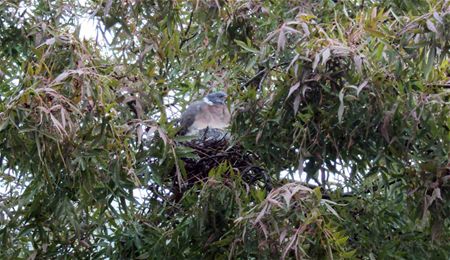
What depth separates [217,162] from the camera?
367cm

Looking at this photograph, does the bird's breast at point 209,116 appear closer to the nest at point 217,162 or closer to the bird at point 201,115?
the bird at point 201,115

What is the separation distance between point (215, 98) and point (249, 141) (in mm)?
1277

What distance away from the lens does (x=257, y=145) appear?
125 inches

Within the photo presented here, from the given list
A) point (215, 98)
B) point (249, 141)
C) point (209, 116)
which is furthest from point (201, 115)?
point (249, 141)

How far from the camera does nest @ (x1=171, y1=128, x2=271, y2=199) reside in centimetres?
345

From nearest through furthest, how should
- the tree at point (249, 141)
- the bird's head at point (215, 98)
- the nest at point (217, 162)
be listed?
the tree at point (249, 141)
the nest at point (217, 162)
the bird's head at point (215, 98)

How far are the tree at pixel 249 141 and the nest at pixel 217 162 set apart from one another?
1cm

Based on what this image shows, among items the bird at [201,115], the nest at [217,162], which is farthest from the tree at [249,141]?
the bird at [201,115]

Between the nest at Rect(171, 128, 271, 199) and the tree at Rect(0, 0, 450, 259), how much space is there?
12 millimetres

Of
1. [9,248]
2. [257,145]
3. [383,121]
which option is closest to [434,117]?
[383,121]

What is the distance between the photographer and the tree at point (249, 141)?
2736mm

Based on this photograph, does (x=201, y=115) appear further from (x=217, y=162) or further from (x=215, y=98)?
(x=217, y=162)

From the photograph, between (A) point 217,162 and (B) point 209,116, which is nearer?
(A) point 217,162

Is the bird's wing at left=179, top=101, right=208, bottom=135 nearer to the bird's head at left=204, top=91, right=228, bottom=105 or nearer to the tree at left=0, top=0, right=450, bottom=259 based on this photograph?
the bird's head at left=204, top=91, right=228, bottom=105
